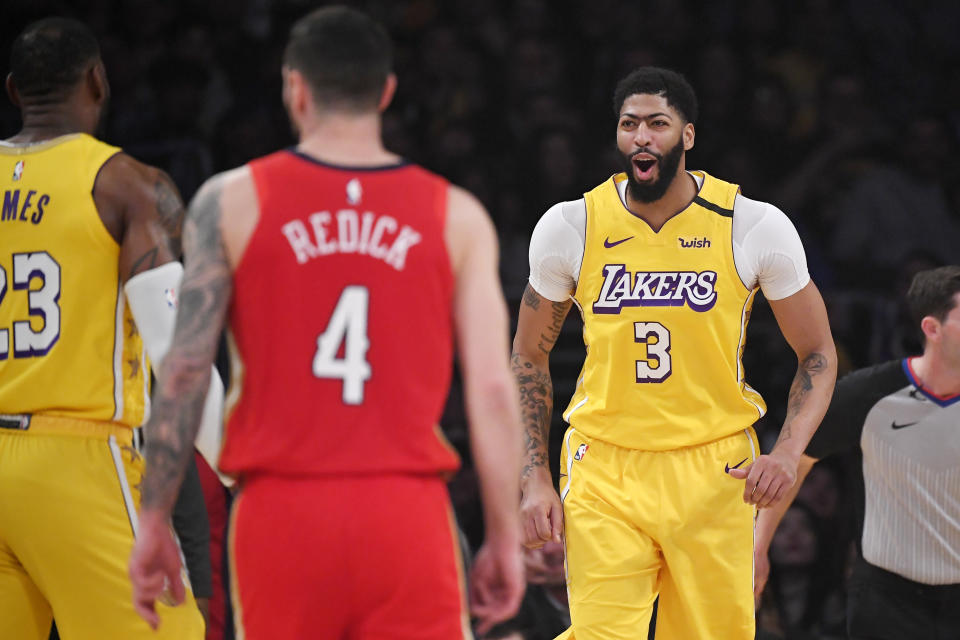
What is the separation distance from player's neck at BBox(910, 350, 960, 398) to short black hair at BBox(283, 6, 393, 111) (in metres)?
3.05

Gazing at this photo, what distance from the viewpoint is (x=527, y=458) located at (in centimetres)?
471

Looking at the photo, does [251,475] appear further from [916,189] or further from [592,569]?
[916,189]

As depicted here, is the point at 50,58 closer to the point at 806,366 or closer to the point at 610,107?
the point at 806,366

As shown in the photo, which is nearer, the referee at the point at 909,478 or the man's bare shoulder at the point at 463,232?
the man's bare shoulder at the point at 463,232

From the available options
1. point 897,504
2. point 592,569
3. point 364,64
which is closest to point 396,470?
point 364,64

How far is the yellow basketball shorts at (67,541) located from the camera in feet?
11.7

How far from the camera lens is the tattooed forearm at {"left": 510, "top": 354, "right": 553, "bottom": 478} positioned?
4.78 meters

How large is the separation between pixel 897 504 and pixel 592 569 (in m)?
1.43

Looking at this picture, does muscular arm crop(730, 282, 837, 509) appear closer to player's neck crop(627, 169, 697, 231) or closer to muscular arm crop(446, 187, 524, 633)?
player's neck crop(627, 169, 697, 231)

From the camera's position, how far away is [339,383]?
9.48 feet

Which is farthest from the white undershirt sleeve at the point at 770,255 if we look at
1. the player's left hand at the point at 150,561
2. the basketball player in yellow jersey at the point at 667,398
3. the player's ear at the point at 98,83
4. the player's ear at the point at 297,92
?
the player's left hand at the point at 150,561

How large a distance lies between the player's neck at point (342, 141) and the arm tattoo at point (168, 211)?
34.8 inches

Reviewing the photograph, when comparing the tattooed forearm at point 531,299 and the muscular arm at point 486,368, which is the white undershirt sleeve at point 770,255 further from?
the muscular arm at point 486,368

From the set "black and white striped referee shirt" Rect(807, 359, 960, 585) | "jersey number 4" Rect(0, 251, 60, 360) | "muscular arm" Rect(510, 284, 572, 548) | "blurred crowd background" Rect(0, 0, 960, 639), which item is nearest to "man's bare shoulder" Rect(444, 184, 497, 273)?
"jersey number 4" Rect(0, 251, 60, 360)
